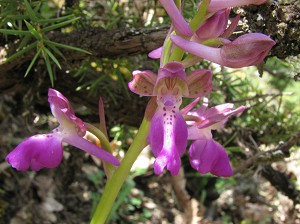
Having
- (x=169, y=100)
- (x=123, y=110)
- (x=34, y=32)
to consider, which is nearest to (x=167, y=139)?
(x=169, y=100)

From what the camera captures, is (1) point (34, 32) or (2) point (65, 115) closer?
(2) point (65, 115)

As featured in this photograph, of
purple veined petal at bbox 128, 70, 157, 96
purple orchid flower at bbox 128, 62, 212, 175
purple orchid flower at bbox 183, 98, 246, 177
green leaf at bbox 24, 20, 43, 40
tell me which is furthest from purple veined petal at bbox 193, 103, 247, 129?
green leaf at bbox 24, 20, 43, 40

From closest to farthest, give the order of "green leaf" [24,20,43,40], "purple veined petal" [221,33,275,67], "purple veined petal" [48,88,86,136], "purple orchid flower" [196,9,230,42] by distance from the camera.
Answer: "purple veined petal" [221,33,275,67], "purple orchid flower" [196,9,230,42], "purple veined petal" [48,88,86,136], "green leaf" [24,20,43,40]

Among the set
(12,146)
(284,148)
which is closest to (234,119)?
(284,148)

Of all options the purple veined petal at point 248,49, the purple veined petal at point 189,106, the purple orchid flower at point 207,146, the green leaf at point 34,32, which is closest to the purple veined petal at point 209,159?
the purple orchid flower at point 207,146

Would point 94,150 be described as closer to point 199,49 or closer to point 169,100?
point 169,100

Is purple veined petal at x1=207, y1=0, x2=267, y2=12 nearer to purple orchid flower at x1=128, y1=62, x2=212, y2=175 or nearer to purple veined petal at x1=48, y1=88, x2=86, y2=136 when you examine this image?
purple orchid flower at x1=128, y1=62, x2=212, y2=175

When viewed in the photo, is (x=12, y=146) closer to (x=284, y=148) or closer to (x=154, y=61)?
(x=154, y=61)
